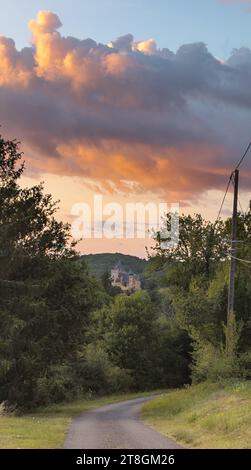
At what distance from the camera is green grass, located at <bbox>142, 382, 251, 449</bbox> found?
2212 centimetres

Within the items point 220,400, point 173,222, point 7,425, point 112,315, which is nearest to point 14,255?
point 7,425

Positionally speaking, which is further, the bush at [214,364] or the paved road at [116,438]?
the bush at [214,364]

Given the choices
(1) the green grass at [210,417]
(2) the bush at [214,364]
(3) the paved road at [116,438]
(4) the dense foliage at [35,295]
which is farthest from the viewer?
(4) the dense foliage at [35,295]

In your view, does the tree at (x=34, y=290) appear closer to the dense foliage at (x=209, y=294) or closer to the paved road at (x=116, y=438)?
the dense foliage at (x=209, y=294)

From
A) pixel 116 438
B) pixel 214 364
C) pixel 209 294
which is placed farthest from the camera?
pixel 209 294

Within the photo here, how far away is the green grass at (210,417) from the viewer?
22.1 m

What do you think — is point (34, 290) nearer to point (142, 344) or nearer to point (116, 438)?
point (116, 438)

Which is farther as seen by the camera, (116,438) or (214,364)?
(214,364)

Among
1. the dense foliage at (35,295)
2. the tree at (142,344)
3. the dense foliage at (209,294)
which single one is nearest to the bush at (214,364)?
the dense foliage at (209,294)

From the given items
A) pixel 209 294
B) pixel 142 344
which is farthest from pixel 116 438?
pixel 142 344

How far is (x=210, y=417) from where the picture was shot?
27219 mm

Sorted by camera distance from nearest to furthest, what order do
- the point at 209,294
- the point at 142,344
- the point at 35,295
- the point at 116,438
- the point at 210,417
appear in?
1. the point at 116,438
2. the point at 210,417
3. the point at 35,295
4. the point at 209,294
5. the point at 142,344

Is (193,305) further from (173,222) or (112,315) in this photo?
(112,315)
